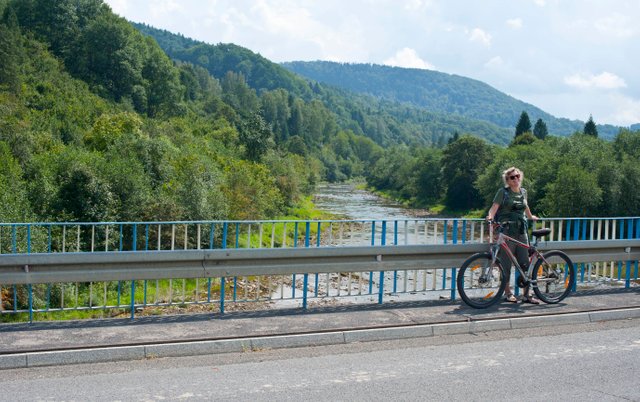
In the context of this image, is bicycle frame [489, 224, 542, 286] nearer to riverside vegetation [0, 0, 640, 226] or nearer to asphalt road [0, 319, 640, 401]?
asphalt road [0, 319, 640, 401]

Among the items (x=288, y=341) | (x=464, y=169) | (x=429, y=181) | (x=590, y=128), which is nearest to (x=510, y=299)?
(x=288, y=341)

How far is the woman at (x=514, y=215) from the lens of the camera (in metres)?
9.59

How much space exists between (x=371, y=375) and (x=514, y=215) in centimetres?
424

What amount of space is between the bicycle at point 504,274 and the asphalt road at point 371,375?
1.58m

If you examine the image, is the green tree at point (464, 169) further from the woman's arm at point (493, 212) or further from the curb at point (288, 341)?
the curb at point (288, 341)

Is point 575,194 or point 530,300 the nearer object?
point 530,300

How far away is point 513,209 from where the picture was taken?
31.7ft

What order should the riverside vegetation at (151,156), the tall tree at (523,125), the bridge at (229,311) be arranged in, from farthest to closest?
the tall tree at (523,125) → the riverside vegetation at (151,156) → the bridge at (229,311)

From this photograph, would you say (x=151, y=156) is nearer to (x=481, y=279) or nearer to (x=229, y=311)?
(x=229, y=311)

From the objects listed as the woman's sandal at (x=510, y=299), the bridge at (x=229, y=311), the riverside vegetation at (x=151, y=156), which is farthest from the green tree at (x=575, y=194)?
the woman's sandal at (x=510, y=299)

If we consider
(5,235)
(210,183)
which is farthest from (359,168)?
(5,235)

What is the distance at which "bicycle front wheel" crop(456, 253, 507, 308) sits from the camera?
9227 mm

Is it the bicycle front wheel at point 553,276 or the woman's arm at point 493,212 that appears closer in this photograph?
the woman's arm at point 493,212

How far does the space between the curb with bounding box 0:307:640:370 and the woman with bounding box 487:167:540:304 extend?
37.4 inches
